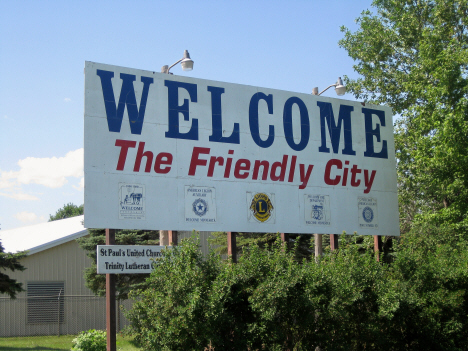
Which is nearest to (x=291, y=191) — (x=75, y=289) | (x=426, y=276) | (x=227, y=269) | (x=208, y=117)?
(x=208, y=117)

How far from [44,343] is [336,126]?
48.7 ft

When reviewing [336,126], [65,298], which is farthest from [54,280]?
[336,126]

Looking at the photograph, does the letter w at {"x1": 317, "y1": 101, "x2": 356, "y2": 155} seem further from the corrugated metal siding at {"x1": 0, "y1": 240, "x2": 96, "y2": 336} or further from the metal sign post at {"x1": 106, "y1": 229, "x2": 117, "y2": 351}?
the corrugated metal siding at {"x1": 0, "y1": 240, "x2": 96, "y2": 336}

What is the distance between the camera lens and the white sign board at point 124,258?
38.9ft

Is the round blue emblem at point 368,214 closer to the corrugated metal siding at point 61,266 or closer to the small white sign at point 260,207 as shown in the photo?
the small white sign at point 260,207

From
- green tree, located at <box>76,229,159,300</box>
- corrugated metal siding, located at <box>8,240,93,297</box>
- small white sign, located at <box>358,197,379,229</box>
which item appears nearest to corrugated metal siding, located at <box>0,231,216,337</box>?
corrugated metal siding, located at <box>8,240,93,297</box>

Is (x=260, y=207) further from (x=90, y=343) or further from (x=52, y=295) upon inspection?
(x=52, y=295)

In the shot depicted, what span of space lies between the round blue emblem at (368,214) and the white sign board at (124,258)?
704cm

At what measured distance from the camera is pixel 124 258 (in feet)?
39.7

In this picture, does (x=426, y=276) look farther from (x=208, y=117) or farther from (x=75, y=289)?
(x=75, y=289)

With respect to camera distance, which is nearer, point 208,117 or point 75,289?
point 208,117

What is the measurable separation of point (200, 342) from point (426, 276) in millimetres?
6887

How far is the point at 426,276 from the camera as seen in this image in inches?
537

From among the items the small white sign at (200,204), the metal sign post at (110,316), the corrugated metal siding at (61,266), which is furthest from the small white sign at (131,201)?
the corrugated metal siding at (61,266)
